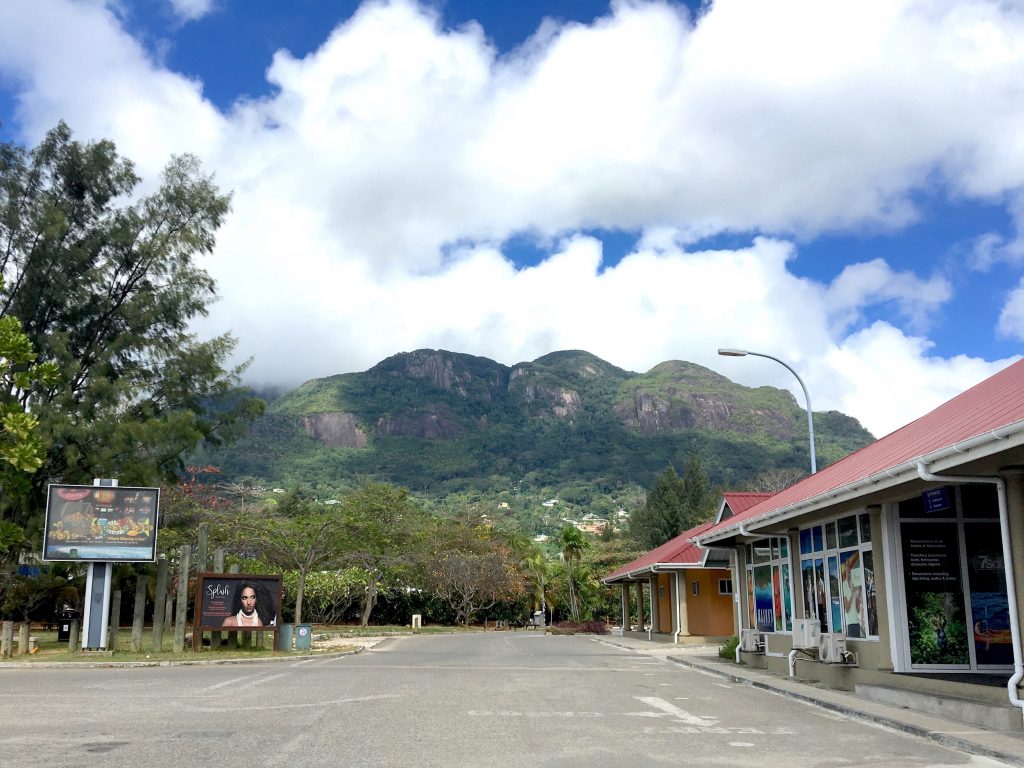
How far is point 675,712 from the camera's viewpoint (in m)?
12.5

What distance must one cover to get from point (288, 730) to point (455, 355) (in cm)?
17092

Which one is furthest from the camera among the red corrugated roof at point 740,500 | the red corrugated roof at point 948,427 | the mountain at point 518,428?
the mountain at point 518,428

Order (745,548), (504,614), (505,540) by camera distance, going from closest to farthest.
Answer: (745,548) → (504,614) → (505,540)

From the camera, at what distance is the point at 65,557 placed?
2388 cm

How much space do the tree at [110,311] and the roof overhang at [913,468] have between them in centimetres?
2075

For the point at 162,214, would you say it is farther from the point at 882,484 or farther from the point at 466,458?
the point at 466,458

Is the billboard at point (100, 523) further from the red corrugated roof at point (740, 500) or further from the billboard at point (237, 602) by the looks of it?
the red corrugated roof at point (740, 500)

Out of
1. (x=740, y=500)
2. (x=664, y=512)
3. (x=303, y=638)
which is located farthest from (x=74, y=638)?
(x=664, y=512)

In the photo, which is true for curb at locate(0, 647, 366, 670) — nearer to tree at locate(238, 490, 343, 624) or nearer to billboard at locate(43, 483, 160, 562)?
billboard at locate(43, 483, 160, 562)

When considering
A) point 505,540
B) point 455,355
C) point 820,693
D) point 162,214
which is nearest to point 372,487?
point 505,540

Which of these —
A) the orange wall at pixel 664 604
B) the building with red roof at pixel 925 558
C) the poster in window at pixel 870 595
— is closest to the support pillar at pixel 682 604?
the orange wall at pixel 664 604

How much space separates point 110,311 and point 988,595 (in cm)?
2749

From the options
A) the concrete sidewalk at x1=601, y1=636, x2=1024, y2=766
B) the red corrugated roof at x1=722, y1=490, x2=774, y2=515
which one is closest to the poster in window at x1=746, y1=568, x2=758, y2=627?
the concrete sidewalk at x1=601, y1=636, x2=1024, y2=766

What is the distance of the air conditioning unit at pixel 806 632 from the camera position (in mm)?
16750
